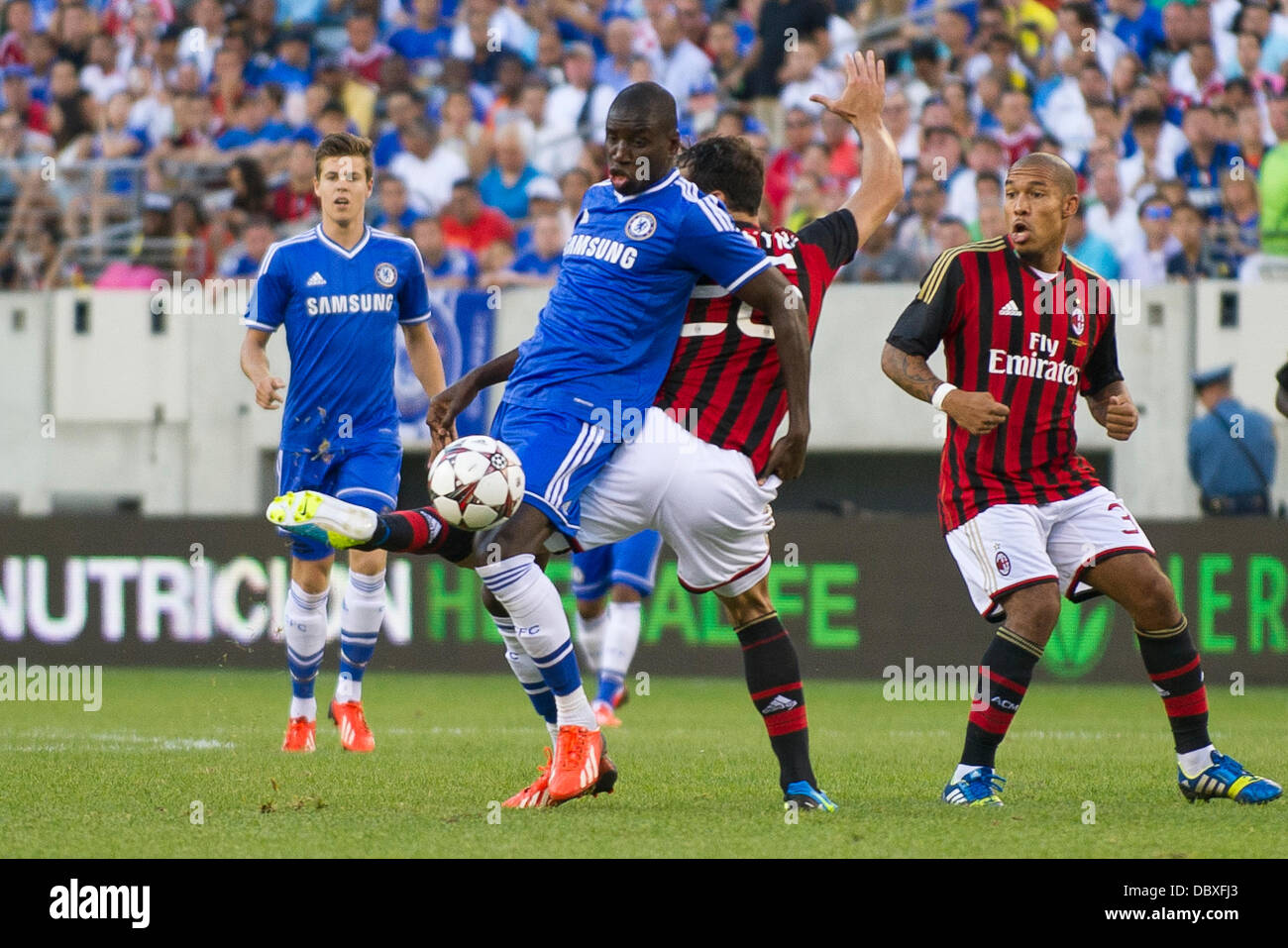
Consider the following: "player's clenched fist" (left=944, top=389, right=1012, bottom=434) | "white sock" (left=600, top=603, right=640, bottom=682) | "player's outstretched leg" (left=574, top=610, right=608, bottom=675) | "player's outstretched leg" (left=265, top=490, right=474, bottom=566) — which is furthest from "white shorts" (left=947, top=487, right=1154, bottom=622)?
"player's outstretched leg" (left=574, top=610, right=608, bottom=675)

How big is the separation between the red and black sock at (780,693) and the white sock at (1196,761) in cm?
135

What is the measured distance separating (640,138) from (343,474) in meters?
3.08

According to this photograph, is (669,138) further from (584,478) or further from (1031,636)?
(1031,636)

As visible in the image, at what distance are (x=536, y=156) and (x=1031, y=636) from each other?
1121 centimetres

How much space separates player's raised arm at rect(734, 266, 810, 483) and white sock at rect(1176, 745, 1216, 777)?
181cm

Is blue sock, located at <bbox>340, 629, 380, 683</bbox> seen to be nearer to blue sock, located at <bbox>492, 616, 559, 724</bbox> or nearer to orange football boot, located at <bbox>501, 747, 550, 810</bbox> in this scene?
blue sock, located at <bbox>492, 616, 559, 724</bbox>

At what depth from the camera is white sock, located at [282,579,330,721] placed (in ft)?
27.3

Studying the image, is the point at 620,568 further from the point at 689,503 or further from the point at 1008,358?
the point at 689,503

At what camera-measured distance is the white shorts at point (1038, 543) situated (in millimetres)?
6223

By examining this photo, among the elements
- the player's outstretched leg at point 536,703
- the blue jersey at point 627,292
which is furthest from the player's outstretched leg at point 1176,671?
the player's outstretched leg at point 536,703

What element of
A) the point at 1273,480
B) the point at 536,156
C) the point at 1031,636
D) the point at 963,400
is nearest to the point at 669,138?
the point at 963,400

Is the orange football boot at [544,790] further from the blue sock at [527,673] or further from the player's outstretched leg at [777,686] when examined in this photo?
the player's outstretched leg at [777,686]

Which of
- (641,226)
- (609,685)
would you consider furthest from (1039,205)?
(609,685)

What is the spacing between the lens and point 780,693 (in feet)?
19.5
